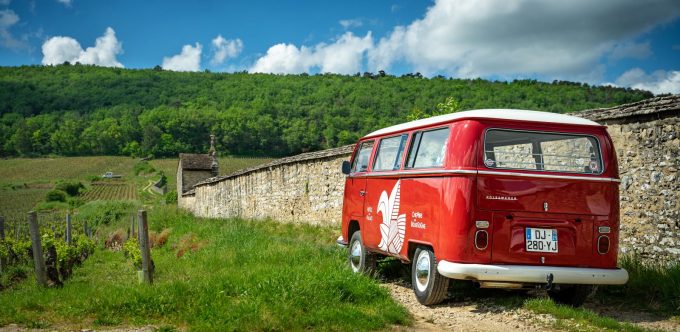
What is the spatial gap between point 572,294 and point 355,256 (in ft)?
11.1

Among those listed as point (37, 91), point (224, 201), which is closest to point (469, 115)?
point (224, 201)

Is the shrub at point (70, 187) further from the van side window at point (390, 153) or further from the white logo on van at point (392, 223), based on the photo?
the white logo on van at point (392, 223)

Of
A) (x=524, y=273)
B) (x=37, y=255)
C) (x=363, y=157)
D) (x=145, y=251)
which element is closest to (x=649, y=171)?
(x=524, y=273)

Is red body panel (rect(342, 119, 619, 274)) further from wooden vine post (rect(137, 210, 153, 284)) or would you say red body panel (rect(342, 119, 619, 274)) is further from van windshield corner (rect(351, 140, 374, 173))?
wooden vine post (rect(137, 210, 153, 284))

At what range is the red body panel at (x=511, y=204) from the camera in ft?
18.5

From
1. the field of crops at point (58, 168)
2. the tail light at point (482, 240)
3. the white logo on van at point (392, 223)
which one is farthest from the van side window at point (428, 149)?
the field of crops at point (58, 168)

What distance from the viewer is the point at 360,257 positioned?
8336mm

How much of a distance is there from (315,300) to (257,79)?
96150mm

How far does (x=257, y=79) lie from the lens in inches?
3907

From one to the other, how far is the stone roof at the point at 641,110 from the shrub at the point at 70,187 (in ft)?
199

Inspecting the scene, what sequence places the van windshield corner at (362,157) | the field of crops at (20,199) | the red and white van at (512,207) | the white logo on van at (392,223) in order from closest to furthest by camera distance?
1. the red and white van at (512,207)
2. the white logo on van at (392,223)
3. the van windshield corner at (362,157)
4. the field of crops at (20,199)

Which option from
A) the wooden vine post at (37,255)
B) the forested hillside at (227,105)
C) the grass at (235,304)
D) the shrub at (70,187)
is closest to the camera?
the grass at (235,304)

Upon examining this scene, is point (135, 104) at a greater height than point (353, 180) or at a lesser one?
greater

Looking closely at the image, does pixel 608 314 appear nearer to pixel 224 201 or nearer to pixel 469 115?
pixel 469 115
